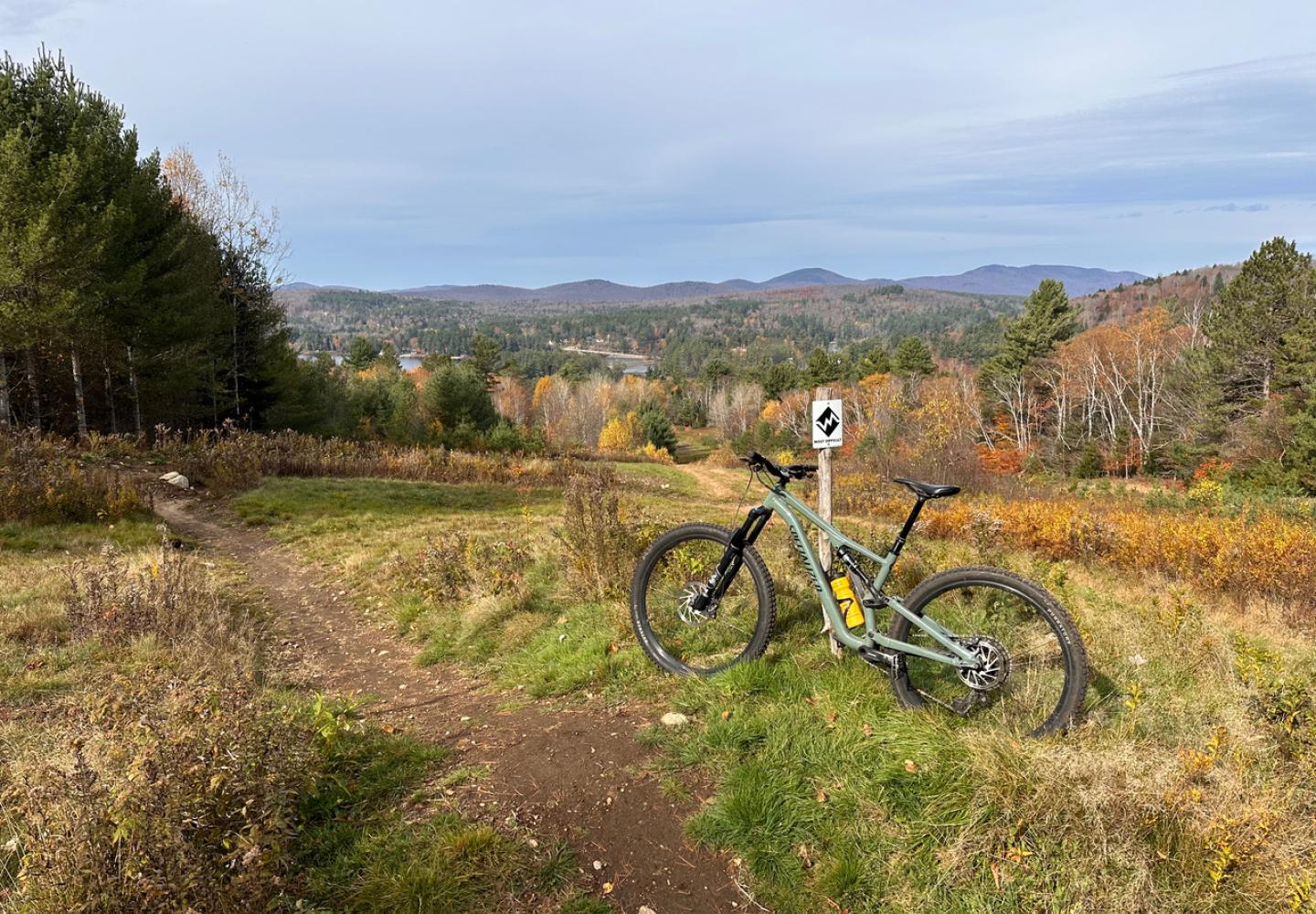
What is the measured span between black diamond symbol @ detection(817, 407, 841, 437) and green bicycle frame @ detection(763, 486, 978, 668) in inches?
18.7

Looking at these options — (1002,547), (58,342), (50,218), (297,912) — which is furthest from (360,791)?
(58,342)

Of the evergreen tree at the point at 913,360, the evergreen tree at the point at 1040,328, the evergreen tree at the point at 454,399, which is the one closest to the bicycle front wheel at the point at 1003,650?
the evergreen tree at the point at 454,399

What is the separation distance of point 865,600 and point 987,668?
2.27 ft

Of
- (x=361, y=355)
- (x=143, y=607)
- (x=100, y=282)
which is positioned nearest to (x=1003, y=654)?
(x=143, y=607)

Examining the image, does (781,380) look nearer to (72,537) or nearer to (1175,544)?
(1175,544)

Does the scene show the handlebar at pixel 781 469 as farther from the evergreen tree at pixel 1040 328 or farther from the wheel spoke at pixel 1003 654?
the evergreen tree at pixel 1040 328

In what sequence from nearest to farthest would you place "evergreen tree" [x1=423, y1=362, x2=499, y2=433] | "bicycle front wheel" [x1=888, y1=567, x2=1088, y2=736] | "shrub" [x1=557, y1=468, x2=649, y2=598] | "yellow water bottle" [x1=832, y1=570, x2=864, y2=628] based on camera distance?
"bicycle front wheel" [x1=888, y1=567, x2=1088, y2=736] < "yellow water bottle" [x1=832, y1=570, x2=864, y2=628] < "shrub" [x1=557, y1=468, x2=649, y2=598] < "evergreen tree" [x1=423, y1=362, x2=499, y2=433]

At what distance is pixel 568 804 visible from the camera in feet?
10.6

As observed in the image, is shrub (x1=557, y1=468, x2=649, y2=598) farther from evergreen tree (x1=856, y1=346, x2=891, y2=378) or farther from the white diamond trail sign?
evergreen tree (x1=856, y1=346, x2=891, y2=378)

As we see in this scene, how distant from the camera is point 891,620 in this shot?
3967mm

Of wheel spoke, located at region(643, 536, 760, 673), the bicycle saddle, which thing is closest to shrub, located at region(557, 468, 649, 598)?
wheel spoke, located at region(643, 536, 760, 673)

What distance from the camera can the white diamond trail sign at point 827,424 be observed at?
420cm

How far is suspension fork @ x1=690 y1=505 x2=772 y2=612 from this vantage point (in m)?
4.20

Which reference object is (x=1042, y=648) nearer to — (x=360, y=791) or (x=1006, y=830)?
(x=1006, y=830)
